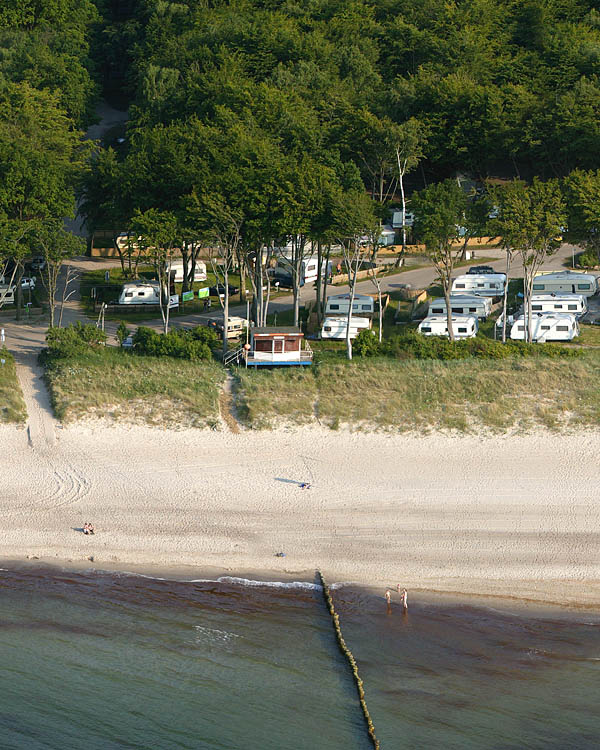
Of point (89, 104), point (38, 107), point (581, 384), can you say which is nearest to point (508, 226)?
point (581, 384)

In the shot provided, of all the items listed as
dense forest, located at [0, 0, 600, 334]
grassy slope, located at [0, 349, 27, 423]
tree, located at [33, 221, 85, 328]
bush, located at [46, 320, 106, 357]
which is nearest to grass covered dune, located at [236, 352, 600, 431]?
bush, located at [46, 320, 106, 357]

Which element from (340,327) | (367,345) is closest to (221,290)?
(340,327)

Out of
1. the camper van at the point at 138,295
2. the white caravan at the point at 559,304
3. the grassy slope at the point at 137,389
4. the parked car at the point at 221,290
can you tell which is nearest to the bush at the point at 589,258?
the white caravan at the point at 559,304

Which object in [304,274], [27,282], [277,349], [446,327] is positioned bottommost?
[277,349]

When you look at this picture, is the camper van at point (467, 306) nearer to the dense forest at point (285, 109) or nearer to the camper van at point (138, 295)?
the dense forest at point (285, 109)

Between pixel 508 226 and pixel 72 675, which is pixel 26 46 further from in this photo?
pixel 72 675

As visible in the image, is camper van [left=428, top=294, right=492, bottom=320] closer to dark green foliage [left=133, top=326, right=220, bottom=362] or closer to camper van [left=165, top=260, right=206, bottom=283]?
dark green foliage [left=133, top=326, right=220, bottom=362]

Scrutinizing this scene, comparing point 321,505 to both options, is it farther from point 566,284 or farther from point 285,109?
point 285,109
